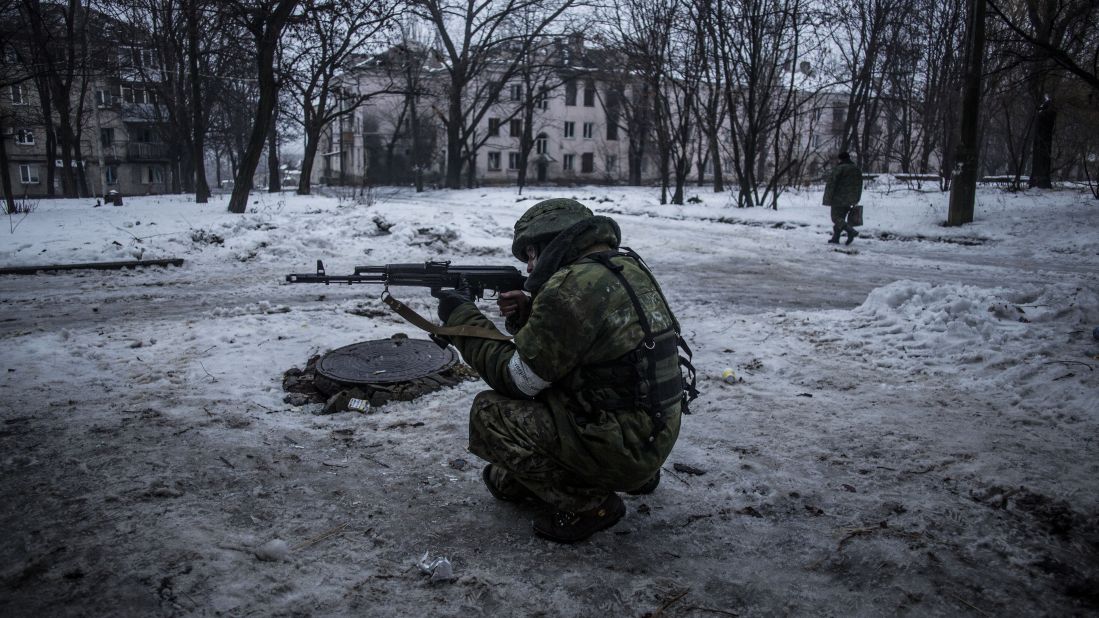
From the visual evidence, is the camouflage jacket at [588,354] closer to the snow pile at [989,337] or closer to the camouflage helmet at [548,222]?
the camouflage helmet at [548,222]

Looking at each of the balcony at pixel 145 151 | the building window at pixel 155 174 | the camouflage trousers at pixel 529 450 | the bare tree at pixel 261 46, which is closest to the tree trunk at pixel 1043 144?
the bare tree at pixel 261 46

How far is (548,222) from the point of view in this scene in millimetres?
2791

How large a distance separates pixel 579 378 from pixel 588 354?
0.12 m

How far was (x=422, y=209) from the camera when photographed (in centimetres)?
1452

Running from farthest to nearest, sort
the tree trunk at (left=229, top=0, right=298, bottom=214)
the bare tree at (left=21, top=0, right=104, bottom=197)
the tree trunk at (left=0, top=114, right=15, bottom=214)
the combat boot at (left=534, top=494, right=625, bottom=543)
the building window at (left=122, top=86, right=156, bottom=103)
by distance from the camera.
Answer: the building window at (left=122, top=86, right=156, bottom=103)
the tree trunk at (left=0, top=114, right=15, bottom=214)
the tree trunk at (left=229, top=0, right=298, bottom=214)
the bare tree at (left=21, top=0, right=104, bottom=197)
the combat boot at (left=534, top=494, right=625, bottom=543)

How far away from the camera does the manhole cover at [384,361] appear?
4699 mm

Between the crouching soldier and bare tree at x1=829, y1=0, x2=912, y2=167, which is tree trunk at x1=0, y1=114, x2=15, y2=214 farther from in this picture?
bare tree at x1=829, y1=0, x2=912, y2=167

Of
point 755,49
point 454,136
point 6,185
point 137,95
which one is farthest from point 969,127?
point 137,95

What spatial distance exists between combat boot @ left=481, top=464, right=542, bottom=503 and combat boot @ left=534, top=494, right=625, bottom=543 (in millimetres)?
243

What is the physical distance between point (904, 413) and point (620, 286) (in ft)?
9.42

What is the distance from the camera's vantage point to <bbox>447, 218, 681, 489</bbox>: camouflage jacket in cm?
247

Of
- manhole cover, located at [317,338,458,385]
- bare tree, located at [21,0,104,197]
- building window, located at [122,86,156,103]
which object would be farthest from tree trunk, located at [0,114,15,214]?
manhole cover, located at [317,338,458,385]

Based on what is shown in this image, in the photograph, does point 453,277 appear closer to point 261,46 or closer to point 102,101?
point 261,46

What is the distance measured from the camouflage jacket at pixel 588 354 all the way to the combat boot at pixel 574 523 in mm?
221
